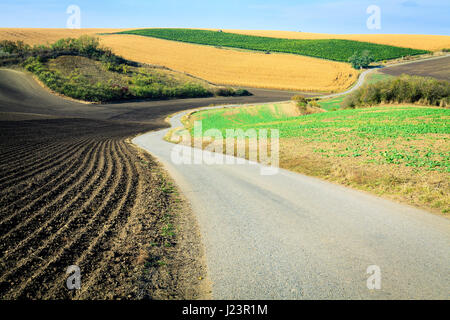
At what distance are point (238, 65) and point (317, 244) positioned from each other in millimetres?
97359

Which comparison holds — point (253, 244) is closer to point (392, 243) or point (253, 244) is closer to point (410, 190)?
point (392, 243)

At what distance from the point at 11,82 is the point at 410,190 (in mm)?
70715

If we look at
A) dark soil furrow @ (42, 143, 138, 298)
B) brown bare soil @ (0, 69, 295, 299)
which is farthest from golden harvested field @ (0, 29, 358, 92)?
dark soil furrow @ (42, 143, 138, 298)

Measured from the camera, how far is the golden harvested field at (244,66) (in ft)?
277

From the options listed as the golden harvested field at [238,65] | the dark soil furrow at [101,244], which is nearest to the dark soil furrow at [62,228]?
the dark soil furrow at [101,244]

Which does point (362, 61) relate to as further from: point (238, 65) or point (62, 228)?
point (62, 228)

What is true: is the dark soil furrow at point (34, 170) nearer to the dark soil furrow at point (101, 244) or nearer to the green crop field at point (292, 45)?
the dark soil furrow at point (101, 244)

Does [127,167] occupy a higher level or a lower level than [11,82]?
lower

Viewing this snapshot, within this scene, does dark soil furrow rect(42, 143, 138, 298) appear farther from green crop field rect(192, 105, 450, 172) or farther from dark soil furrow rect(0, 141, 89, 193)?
green crop field rect(192, 105, 450, 172)

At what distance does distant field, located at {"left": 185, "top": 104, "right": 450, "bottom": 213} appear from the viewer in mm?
12000

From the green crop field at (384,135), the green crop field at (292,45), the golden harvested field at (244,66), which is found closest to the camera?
the green crop field at (384,135)
